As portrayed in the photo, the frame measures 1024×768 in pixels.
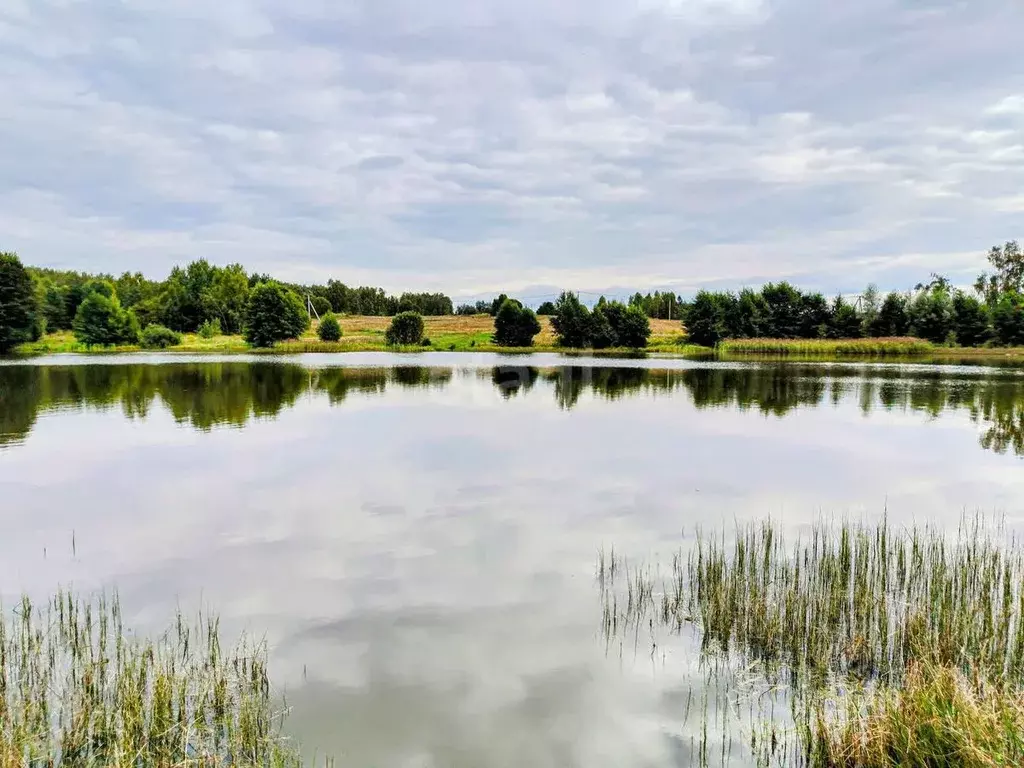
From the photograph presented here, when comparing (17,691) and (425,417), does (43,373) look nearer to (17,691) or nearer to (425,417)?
(425,417)

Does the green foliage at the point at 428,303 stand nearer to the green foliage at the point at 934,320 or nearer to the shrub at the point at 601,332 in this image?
the shrub at the point at 601,332

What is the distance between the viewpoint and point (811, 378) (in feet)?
163

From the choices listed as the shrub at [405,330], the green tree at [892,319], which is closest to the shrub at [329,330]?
the shrub at [405,330]

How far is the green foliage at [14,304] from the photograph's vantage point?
83.0 metres

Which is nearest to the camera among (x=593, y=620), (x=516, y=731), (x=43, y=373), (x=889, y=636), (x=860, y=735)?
(x=860, y=735)

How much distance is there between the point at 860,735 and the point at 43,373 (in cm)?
5716

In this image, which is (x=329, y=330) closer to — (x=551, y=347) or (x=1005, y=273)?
(x=551, y=347)

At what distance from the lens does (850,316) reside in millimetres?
99000

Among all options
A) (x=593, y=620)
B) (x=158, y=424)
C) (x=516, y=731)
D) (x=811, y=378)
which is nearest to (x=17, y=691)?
(x=516, y=731)

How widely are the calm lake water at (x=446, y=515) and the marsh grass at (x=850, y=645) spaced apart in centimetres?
66

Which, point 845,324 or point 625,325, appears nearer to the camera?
point 845,324

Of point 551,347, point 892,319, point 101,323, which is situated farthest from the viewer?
point 551,347

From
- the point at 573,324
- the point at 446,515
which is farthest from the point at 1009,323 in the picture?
the point at 446,515

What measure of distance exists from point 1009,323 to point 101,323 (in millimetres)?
127053
